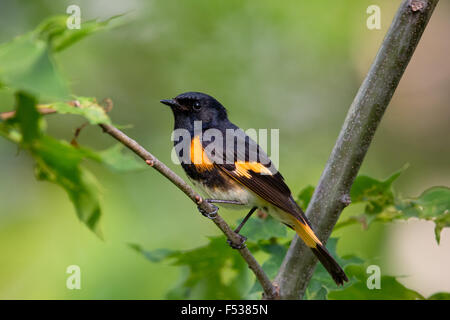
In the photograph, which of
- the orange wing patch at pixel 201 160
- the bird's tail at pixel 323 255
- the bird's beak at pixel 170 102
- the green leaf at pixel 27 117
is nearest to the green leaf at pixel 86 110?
the green leaf at pixel 27 117

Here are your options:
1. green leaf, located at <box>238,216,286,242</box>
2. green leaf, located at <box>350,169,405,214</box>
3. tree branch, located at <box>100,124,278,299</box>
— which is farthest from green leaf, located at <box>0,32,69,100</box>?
green leaf, located at <box>350,169,405,214</box>

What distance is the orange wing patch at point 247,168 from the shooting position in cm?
239

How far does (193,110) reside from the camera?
2.71 metres

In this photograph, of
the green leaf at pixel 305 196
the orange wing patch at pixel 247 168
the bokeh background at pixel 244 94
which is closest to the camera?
the green leaf at pixel 305 196

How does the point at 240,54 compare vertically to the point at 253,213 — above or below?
above

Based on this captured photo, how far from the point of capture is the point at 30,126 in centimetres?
89

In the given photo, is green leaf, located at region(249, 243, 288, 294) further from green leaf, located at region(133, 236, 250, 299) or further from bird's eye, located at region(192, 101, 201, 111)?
bird's eye, located at region(192, 101, 201, 111)

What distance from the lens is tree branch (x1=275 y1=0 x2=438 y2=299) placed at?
1582 mm

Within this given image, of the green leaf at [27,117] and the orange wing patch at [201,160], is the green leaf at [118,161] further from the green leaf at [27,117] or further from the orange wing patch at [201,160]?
the orange wing patch at [201,160]

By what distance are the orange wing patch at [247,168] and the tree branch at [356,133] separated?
1.82 ft

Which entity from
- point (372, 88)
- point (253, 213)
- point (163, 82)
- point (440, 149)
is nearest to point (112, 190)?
point (163, 82)

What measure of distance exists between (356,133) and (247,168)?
0.80 m

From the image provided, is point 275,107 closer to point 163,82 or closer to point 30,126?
point 163,82

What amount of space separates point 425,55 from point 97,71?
314 centimetres
